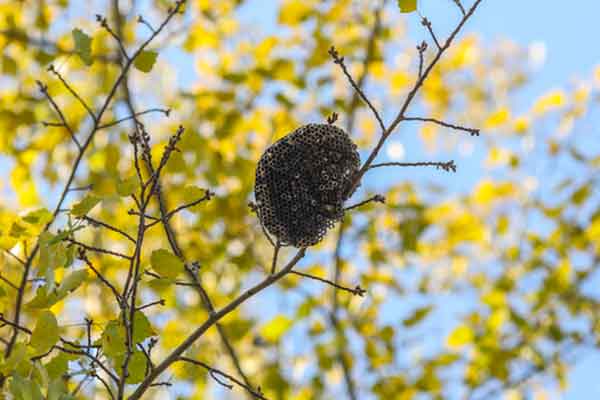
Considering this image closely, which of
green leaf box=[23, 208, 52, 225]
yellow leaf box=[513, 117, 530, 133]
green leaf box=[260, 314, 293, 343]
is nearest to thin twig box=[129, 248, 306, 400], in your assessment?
green leaf box=[23, 208, 52, 225]

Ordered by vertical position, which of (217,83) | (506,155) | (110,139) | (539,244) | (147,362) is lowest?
(147,362)

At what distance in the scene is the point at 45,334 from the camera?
1.39m

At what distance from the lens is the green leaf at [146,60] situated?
71.1 inches

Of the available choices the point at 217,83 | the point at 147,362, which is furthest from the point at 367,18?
the point at 147,362

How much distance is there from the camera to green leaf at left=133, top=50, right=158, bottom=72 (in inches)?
71.1

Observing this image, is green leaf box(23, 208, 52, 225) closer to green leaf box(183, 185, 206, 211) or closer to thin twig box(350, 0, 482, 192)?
green leaf box(183, 185, 206, 211)

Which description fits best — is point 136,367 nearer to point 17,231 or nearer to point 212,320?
point 212,320

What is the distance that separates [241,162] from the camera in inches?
119

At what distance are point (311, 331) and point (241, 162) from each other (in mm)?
572

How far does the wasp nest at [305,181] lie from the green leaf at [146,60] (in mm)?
454

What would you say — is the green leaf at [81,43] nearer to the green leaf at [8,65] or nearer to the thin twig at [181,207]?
the thin twig at [181,207]

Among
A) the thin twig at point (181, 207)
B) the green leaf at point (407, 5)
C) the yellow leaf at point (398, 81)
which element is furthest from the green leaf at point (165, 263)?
the yellow leaf at point (398, 81)

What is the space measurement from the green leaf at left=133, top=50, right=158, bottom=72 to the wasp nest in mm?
454

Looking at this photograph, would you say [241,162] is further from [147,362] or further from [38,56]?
[147,362]
